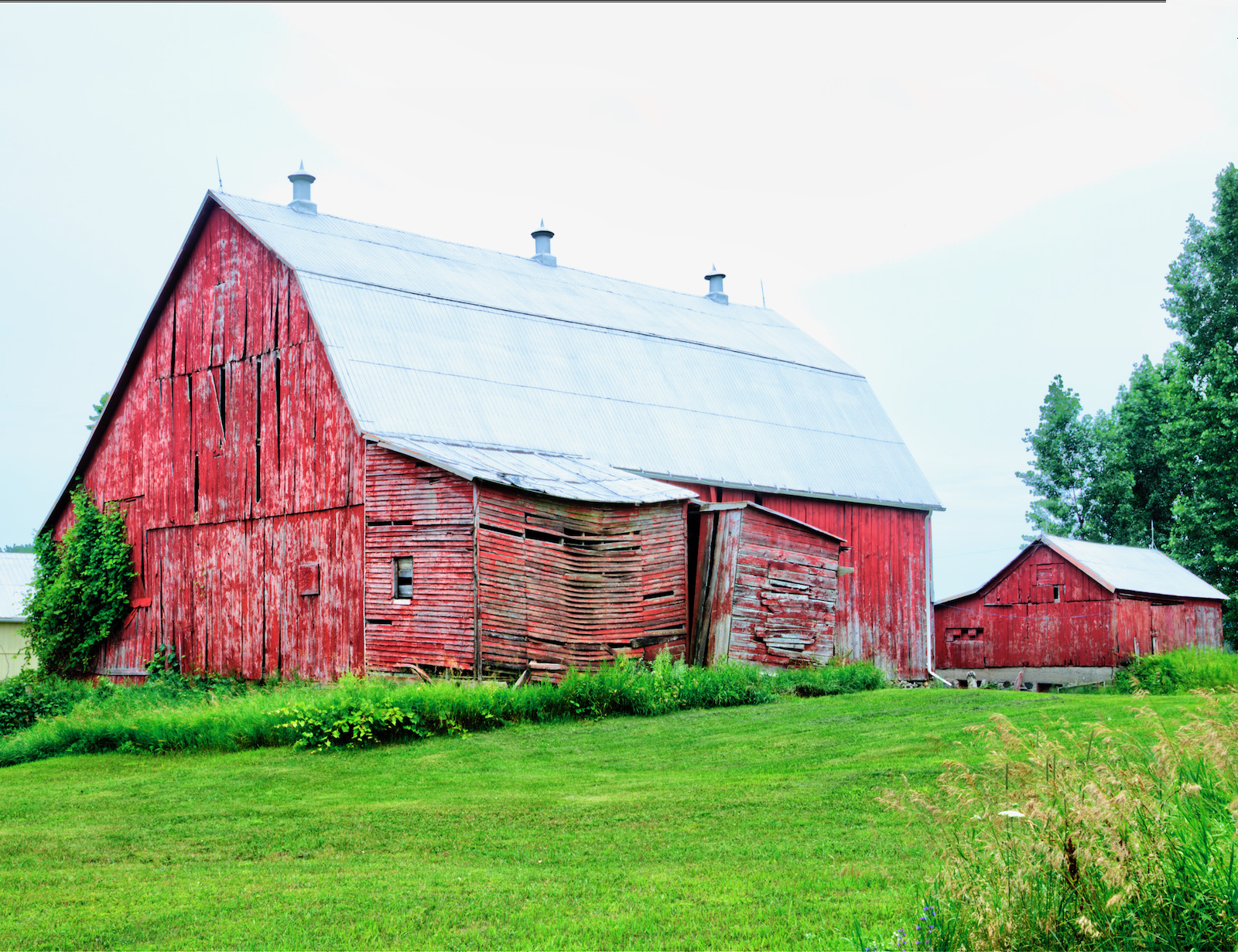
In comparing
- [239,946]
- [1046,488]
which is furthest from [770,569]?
[1046,488]

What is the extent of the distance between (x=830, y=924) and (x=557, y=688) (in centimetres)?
1172

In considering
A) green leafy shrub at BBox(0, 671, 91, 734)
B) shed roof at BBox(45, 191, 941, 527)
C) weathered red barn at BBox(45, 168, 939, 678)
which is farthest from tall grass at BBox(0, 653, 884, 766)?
shed roof at BBox(45, 191, 941, 527)

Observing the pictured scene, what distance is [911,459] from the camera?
3158 cm

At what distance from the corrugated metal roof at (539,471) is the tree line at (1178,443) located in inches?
745

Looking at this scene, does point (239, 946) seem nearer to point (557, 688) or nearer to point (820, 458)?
point (557, 688)

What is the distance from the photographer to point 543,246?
106 feet

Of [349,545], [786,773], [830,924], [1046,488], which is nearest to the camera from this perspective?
[830,924]

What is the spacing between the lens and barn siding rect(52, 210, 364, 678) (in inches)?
862

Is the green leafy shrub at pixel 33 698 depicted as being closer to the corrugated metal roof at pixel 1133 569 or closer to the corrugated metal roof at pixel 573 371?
the corrugated metal roof at pixel 573 371

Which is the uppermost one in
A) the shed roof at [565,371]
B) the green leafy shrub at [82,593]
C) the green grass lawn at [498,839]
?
the shed roof at [565,371]

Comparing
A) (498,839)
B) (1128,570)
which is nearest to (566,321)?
(1128,570)

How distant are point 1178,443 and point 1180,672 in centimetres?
1124

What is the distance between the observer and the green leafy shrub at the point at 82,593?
87.2 ft

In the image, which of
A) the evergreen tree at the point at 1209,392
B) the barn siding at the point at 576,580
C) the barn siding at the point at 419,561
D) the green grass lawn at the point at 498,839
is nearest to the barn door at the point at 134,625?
the barn siding at the point at 419,561
